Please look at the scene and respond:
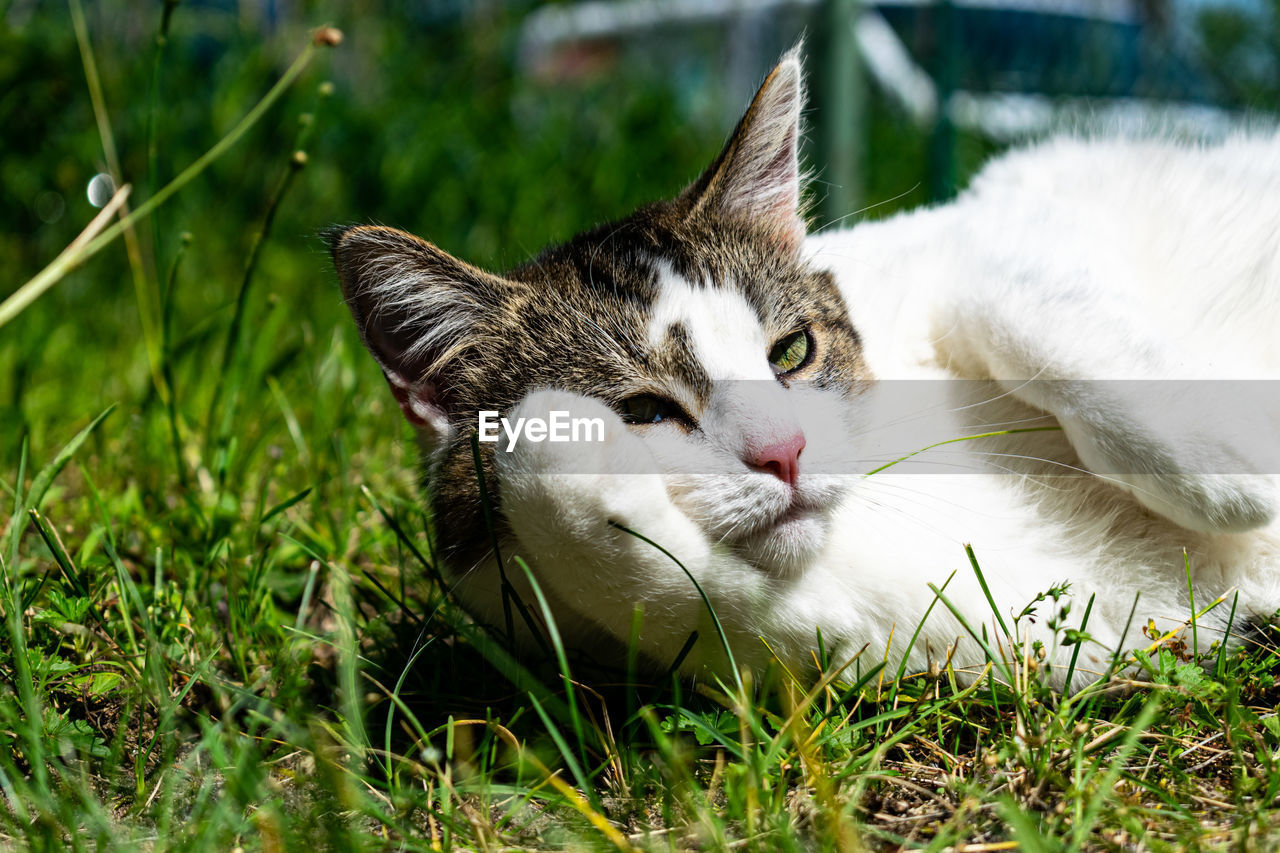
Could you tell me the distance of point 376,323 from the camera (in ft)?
4.62

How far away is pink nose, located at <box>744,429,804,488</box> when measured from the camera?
119 cm

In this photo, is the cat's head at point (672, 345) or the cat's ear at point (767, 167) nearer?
the cat's head at point (672, 345)

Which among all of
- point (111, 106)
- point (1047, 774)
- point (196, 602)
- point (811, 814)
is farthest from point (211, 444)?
point (111, 106)

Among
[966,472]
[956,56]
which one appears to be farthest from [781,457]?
[956,56]

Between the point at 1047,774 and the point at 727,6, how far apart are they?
16.5 ft

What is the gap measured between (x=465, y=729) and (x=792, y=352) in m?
0.75

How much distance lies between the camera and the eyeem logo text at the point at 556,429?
3.80ft

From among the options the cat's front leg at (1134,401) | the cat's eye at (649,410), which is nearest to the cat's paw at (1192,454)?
the cat's front leg at (1134,401)

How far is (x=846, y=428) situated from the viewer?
1.41 meters

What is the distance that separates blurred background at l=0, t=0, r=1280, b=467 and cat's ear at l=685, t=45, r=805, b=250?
87 centimetres

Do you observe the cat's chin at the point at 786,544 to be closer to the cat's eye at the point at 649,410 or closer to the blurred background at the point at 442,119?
the cat's eye at the point at 649,410

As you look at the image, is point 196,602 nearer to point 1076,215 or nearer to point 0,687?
point 0,687

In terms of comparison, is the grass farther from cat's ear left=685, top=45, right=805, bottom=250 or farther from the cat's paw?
cat's ear left=685, top=45, right=805, bottom=250

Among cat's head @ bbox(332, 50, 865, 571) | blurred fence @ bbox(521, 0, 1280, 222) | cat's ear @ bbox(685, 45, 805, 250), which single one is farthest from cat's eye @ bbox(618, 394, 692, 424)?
blurred fence @ bbox(521, 0, 1280, 222)
